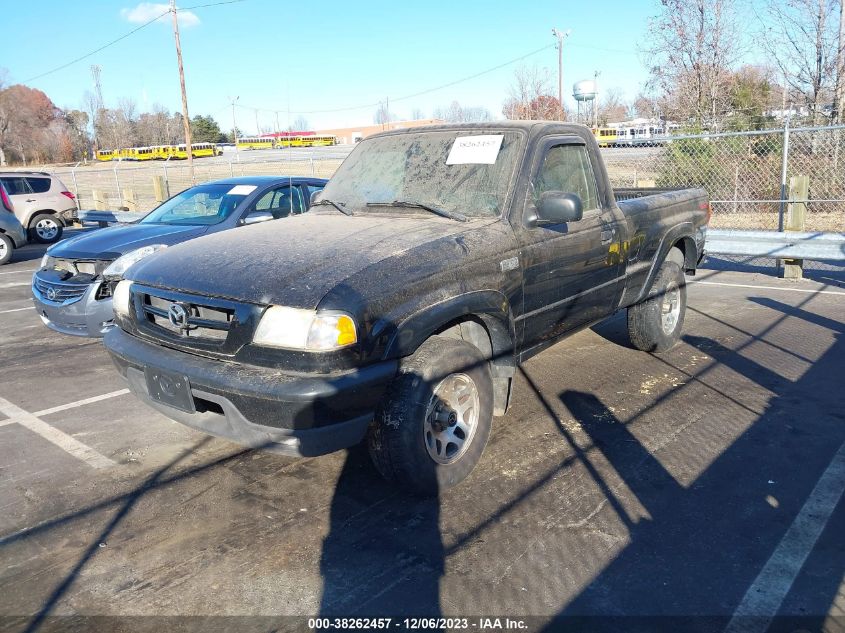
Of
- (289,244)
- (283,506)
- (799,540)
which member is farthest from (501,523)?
(289,244)

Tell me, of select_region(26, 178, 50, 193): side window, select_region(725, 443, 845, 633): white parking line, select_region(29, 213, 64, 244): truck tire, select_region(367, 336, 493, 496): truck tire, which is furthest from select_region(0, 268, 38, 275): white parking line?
select_region(725, 443, 845, 633): white parking line

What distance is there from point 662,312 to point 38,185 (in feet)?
51.1

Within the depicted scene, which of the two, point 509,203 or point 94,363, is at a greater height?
point 509,203

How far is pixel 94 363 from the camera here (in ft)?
21.7

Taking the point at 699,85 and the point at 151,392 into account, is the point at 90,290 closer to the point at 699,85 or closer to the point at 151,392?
the point at 151,392

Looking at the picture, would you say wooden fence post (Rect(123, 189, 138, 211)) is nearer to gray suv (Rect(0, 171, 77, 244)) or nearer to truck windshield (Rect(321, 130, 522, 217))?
gray suv (Rect(0, 171, 77, 244))

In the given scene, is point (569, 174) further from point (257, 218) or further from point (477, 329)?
point (257, 218)

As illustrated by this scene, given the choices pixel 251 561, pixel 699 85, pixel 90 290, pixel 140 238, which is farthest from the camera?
pixel 699 85

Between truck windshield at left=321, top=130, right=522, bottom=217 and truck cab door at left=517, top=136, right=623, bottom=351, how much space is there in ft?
0.74

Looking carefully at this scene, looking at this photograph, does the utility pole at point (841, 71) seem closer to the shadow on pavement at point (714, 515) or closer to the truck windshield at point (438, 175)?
the shadow on pavement at point (714, 515)

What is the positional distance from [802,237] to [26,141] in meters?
88.2

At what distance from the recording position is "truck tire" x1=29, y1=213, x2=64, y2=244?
1647 cm

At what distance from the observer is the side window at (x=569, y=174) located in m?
4.67

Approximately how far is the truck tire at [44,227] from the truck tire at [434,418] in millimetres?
Result: 15883
